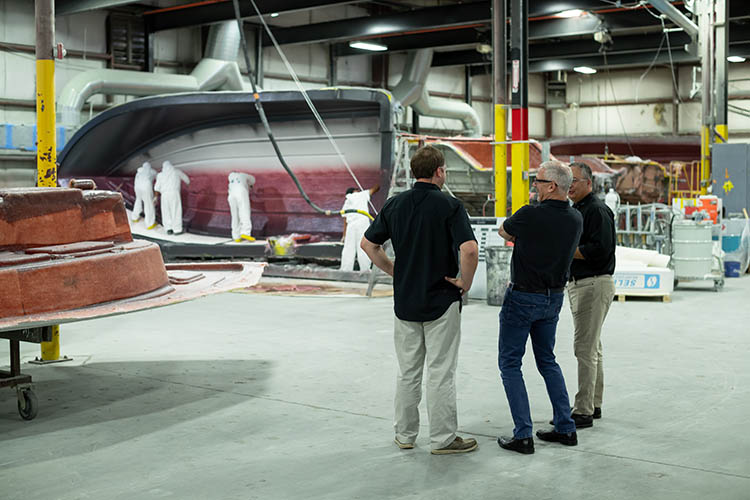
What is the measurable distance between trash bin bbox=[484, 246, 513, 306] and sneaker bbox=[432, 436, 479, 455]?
246 inches

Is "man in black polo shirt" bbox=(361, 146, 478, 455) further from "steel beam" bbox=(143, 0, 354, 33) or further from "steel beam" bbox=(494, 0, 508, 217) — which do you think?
"steel beam" bbox=(143, 0, 354, 33)

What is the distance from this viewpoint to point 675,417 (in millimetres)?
5105

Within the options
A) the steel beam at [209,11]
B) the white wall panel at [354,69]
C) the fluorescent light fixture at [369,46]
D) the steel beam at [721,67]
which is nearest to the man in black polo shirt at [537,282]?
the steel beam at [721,67]

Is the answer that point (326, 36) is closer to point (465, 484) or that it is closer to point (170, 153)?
point (170, 153)

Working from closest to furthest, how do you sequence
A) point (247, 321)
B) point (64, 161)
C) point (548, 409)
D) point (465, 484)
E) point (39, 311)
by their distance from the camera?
point (465, 484), point (39, 311), point (548, 409), point (247, 321), point (64, 161)

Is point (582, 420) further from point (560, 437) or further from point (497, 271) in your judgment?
point (497, 271)

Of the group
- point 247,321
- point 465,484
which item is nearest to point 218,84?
point 247,321

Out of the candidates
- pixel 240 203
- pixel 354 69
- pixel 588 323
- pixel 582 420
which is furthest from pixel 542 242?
pixel 354 69

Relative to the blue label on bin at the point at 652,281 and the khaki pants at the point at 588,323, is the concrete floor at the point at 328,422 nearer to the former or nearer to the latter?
the khaki pants at the point at 588,323

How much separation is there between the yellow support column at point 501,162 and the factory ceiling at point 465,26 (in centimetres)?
754

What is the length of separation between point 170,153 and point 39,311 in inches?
478

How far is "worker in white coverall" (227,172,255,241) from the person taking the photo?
15.0 m

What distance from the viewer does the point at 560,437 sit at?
4539mm

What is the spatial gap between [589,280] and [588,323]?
252 millimetres
